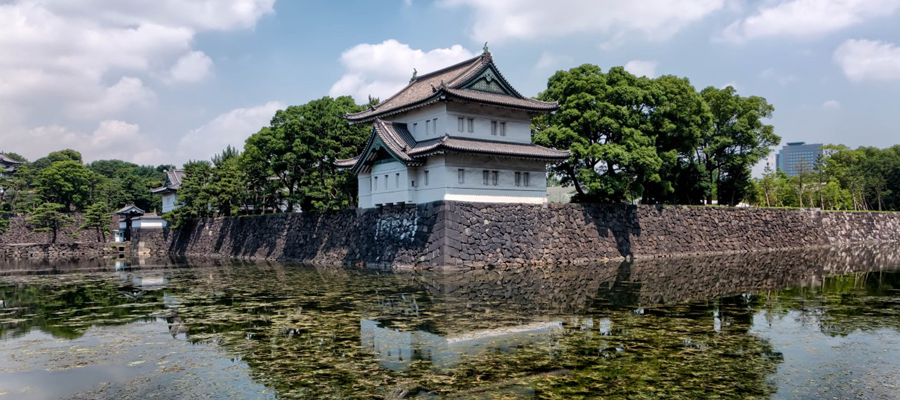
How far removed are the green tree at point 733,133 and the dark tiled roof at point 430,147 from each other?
49.2 feet

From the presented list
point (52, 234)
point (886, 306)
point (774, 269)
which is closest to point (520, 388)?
point (886, 306)

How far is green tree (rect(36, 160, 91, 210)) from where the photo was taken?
59.0 metres

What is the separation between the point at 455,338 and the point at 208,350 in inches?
169

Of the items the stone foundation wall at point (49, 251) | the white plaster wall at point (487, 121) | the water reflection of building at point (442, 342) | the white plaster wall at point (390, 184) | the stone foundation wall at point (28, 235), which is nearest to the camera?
the water reflection of building at point (442, 342)

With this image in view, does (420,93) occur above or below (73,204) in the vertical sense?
above

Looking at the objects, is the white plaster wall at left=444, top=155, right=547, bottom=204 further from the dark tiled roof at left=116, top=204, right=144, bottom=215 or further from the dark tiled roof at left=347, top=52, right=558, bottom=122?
the dark tiled roof at left=116, top=204, right=144, bottom=215

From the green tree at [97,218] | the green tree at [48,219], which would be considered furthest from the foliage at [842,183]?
the green tree at [48,219]

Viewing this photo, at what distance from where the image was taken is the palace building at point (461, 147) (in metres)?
27.2

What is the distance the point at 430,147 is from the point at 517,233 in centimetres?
554

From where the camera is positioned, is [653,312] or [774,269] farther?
[774,269]

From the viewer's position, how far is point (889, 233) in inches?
1901

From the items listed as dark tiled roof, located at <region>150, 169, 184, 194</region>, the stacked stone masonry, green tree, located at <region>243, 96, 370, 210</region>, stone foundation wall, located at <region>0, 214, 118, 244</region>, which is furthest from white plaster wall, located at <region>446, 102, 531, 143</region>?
stone foundation wall, located at <region>0, 214, 118, 244</region>

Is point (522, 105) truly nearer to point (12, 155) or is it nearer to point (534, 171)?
point (534, 171)

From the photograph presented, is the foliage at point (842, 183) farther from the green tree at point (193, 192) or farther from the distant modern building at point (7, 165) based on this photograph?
the distant modern building at point (7, 165)
